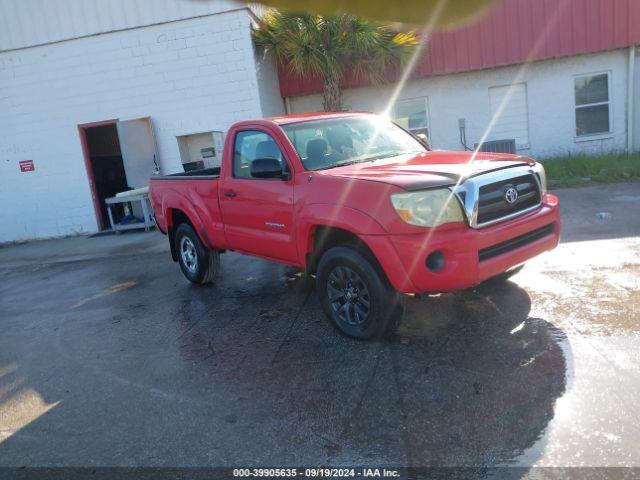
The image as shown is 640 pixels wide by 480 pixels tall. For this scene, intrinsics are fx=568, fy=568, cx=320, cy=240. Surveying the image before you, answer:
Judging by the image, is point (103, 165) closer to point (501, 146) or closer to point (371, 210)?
point (501, 146)

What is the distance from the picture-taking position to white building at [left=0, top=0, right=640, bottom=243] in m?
12.2

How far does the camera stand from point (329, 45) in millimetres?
12289

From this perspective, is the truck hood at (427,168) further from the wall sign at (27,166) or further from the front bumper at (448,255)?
the wall sign at (27,166)

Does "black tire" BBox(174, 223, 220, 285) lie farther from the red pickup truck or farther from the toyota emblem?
the toyota emblem

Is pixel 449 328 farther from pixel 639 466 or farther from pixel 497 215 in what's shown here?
pixel 639 466

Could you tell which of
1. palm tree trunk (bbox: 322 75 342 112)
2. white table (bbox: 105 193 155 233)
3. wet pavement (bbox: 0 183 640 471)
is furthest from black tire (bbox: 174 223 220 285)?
palm tree trunk (bbox: 322 75 342 112)

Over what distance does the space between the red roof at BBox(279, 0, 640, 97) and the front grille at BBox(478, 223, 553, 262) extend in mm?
9094

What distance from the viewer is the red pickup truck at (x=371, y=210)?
4125 millimetres

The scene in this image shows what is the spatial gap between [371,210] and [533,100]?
11223mm

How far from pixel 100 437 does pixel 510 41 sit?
12582 mm

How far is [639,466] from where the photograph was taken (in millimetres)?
2777

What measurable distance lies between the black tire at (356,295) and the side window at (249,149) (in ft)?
4.14

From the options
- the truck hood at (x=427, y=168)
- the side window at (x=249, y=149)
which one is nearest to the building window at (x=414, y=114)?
the side window at (x=249, y=149)

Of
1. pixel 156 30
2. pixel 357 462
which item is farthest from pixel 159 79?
pixel 357 462
